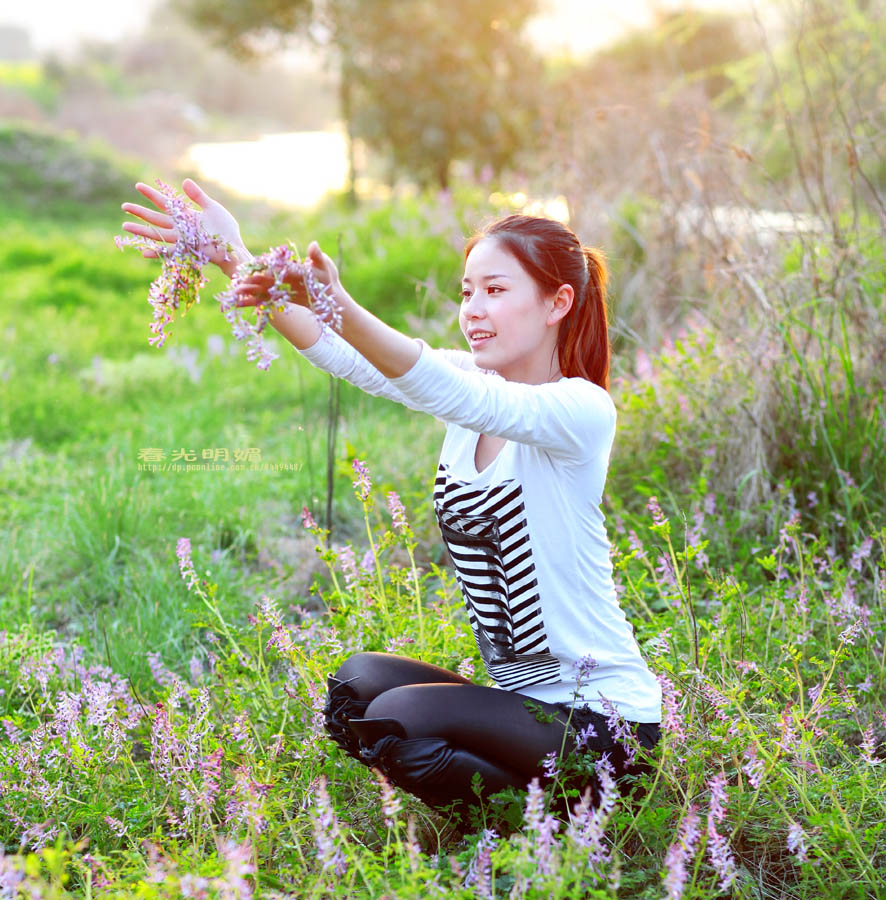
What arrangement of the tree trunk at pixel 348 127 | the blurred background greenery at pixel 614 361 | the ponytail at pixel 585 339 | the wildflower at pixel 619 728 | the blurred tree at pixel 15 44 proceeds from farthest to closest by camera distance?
the blurred tree at pixel 15 44
the tree trunk at pixel 348 127
the blurred background greenery at pixel 614 361
the ponytail at pixel 585 339
the wildflower at pixel 619 728

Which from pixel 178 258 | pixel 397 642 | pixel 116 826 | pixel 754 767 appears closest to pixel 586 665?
pixel 754 767

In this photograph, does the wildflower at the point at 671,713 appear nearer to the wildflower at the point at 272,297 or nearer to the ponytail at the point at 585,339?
the ponytail at the point at 585,339

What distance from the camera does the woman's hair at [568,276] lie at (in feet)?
6.86

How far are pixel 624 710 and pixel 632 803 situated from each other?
0.70ft

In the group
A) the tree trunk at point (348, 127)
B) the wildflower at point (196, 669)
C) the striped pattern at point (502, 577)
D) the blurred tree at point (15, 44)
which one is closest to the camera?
the striped pattern at point (502, 577)

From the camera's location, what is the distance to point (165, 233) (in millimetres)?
1744

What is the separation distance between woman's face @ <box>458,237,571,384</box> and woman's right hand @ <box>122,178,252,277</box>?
21.7 inches

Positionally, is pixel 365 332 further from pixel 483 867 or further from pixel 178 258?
pixel 483 867

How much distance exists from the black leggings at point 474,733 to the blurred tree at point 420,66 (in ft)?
35.7

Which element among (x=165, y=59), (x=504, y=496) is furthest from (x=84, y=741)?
(x=165, y=59)

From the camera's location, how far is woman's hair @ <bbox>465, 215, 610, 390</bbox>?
6.86 feet

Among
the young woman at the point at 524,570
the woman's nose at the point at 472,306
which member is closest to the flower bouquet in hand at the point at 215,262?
the young woman at the point at 524,570

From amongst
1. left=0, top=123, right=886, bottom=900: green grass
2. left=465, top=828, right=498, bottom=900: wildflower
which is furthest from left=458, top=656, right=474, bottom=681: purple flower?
left=465, top=828, right=498, bottom=900: wildflower

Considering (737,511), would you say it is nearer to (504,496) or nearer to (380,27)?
(504,496)
